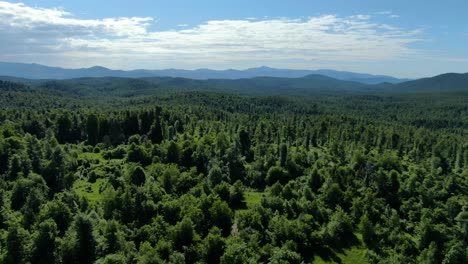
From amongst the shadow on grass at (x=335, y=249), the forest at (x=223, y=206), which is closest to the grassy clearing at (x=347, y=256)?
the shadow on grass at (x=335, y=249)

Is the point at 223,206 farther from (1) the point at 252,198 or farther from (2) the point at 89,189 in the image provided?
(2) the point at 89,189

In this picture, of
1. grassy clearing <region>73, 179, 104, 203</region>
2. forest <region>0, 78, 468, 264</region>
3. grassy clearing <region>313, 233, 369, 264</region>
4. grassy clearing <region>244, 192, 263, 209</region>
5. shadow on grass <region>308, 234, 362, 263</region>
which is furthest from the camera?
grassy clearing <region>73, 179, 104, 203</region>

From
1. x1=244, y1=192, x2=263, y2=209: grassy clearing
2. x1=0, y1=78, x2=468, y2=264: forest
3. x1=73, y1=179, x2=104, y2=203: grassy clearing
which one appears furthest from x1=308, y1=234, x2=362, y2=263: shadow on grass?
x1=73, y1=179, x2=104, y2=203: grassy clearing

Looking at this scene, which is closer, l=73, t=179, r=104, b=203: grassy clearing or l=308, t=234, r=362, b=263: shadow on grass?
l=308, t=234, r=362, b=263: shadow on grass

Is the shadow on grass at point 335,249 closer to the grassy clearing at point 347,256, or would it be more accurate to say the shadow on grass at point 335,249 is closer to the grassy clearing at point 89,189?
the grassy clearing at point 347,256

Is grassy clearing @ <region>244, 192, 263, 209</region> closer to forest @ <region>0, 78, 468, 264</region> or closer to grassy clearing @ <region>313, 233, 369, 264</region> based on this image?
forest @ <region>0, 78, 468, 264</region>

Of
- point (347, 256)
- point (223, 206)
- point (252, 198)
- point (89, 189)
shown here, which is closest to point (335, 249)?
point (347, 256)

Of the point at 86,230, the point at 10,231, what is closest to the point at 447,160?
the point at 86,230

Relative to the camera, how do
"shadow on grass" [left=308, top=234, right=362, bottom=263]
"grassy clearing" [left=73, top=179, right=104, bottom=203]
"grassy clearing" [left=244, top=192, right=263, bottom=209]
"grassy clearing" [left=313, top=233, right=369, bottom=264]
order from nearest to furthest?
"grassy clearing" [left=313, top=233, right=369, bottom=264], "shadow on grass" [left=308, top=234, right=362, bottom=263], "grassy clearing" [left=244, top=192, right=263, bottom=209], "grassy clearing" [left=73, top=179, right=104, bottom=203]

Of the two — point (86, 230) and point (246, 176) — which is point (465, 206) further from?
point (86, 230)

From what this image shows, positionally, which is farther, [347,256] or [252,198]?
[252,198]

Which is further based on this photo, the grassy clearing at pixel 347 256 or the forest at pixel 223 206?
the grassy clearing at pixel 347 256
